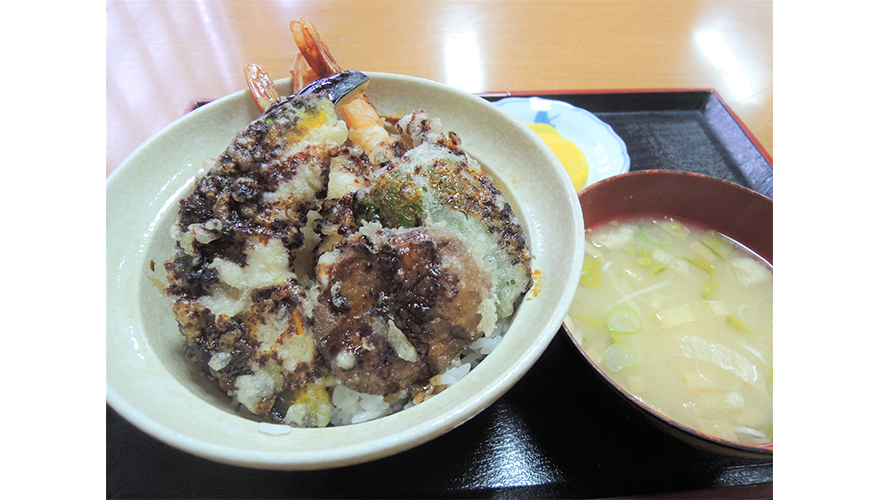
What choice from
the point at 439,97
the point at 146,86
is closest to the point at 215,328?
the point at 439,97

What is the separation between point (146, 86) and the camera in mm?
2924

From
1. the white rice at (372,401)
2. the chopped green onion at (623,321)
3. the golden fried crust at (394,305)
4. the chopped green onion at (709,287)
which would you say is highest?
the golden fried crust at (394,305)

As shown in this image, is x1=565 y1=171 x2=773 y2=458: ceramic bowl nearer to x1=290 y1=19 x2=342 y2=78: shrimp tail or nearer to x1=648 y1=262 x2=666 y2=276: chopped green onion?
x1=648 y1=262 x2=666 y2=276: chopped green onion

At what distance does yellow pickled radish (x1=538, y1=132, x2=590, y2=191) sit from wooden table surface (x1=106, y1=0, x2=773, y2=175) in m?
0.83

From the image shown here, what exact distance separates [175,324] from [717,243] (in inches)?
83.0

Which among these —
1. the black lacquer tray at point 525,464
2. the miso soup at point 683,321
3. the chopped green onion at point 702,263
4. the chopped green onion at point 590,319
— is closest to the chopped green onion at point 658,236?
the miso soup at point 683,321

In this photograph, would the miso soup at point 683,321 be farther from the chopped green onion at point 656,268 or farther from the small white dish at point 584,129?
the small white dish at point 584,129

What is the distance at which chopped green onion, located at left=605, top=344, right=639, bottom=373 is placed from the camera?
1.51 meters

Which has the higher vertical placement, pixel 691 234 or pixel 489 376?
pixel 489 376

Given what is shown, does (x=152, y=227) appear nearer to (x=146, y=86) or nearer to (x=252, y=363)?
(x=252, y=363)

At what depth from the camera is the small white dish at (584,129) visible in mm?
2287

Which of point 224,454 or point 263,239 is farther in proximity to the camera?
point 263,239

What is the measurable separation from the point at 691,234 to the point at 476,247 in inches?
49.0

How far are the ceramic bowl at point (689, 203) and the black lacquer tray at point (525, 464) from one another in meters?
0.69
